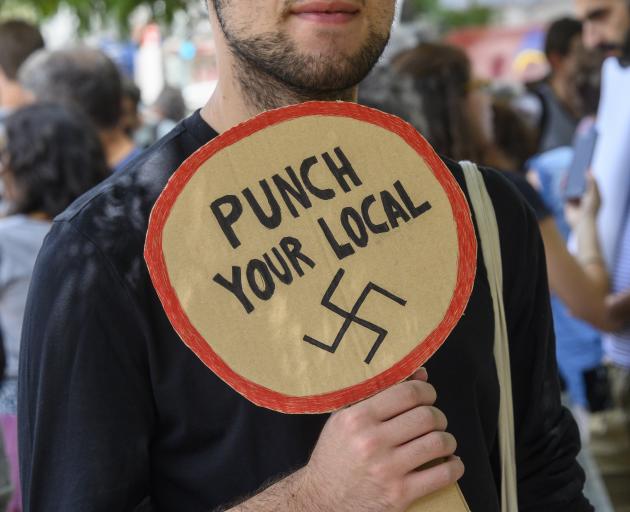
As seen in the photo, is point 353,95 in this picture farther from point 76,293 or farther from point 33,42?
point 33,42

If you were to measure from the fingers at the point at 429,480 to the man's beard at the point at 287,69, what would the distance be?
54 cm

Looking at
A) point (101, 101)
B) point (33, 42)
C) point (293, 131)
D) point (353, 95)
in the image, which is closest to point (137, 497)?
point (293, 131)

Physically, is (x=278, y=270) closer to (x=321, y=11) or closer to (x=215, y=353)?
(x=215, y=353)

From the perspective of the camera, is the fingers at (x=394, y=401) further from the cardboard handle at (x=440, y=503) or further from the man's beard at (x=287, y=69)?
the man's beard at (x=287, y=69)

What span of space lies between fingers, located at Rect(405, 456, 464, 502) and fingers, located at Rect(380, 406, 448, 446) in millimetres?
43

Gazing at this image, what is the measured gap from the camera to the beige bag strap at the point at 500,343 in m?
1.47

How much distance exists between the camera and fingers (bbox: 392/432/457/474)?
118 centimetres

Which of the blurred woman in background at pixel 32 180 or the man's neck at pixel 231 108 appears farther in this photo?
the blurred woman in background at pixel 32 180

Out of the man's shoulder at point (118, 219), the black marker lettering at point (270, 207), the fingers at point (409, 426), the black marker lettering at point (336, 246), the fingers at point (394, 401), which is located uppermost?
the man's shoulder at point (118, 219)

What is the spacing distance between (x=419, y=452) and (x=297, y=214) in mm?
329

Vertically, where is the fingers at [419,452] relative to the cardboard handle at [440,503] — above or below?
above

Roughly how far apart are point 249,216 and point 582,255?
6.90ft

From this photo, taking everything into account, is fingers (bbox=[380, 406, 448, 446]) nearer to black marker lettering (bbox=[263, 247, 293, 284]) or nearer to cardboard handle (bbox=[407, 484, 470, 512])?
cardboard handle (bbox=[407, 484, 470, 512])

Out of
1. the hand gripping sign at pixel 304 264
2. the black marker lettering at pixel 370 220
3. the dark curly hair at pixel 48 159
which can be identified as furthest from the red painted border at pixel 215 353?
the dark curly hair at pixel 48 159
